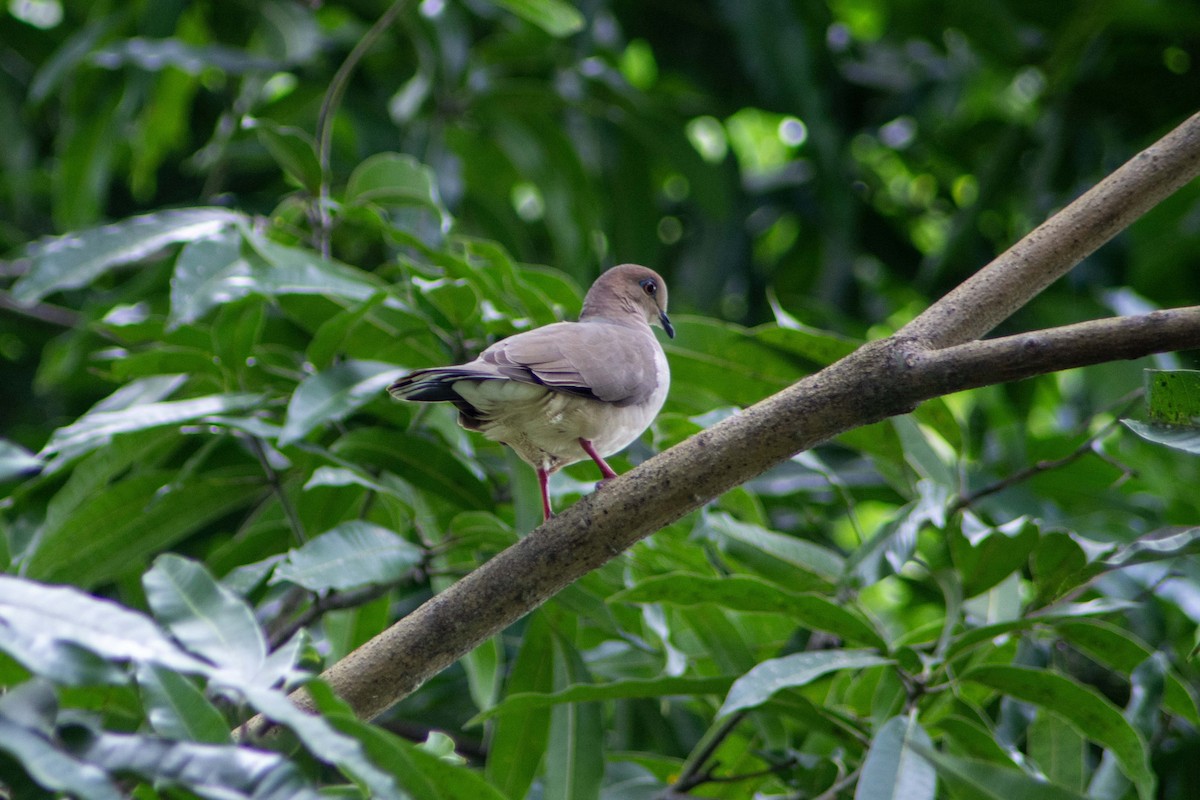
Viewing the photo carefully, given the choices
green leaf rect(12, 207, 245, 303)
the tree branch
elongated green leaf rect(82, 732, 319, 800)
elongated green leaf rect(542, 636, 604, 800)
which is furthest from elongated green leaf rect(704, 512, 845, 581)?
green leaf rect(12, 207, 245, 303)

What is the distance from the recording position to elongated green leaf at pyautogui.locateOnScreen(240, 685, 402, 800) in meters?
1.42

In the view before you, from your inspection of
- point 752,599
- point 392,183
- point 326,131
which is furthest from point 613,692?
point 326,131

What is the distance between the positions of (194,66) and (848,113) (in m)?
3.18

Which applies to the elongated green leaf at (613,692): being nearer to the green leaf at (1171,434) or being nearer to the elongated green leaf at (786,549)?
the elongated green leaf at (786,549)

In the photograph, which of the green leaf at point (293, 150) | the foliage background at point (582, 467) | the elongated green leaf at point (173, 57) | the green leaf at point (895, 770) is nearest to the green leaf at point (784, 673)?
the foliage background at point (582, 467)

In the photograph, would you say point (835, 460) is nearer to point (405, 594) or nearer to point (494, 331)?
point (405, 594)

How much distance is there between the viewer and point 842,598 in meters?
2.85

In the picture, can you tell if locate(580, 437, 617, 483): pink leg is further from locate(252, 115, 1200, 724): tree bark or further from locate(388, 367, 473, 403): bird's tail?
locate(252, 115, 1200, 724): tree bark

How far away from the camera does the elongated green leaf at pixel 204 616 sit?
1761 mm

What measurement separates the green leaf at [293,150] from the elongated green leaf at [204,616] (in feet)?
4.95

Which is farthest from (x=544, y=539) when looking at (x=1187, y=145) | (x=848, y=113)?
(x=848, y=113)

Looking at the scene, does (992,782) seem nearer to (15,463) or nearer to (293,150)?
(15,463)

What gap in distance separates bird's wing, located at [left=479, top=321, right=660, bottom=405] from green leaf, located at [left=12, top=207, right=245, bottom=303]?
3.58ft

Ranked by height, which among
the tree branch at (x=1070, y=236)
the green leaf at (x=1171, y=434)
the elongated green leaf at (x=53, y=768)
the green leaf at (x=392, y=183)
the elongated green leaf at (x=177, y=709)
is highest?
the green leaf at (x=392, y=183)
